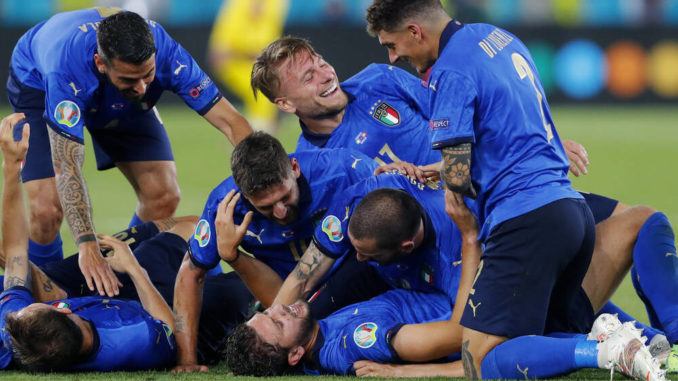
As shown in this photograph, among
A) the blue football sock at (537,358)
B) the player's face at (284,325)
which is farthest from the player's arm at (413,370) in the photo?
the player's face at (284,325)

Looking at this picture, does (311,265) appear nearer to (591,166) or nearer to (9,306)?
(9,306)

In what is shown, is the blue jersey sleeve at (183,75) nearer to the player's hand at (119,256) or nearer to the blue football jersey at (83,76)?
the blue football jersey at (83,76)

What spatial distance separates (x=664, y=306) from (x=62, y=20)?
443 cm

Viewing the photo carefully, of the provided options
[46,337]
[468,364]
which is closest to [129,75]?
[46,337]

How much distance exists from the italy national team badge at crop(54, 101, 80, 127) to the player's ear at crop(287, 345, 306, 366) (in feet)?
7.35

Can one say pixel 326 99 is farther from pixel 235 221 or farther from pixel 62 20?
pixel 62 20

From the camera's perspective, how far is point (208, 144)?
65.8 feet

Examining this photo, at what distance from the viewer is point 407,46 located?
19.9ft

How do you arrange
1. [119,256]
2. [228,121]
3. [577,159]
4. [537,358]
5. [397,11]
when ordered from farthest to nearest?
[228,121], [119,256], [577,159], [397,11], [537,358]

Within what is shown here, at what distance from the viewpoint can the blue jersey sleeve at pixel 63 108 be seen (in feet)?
24.3

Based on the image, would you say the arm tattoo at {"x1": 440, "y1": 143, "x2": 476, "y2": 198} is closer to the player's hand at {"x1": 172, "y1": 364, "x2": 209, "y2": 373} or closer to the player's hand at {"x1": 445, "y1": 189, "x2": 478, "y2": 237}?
the player's hand at {"x1": 445, "y1": 189, "x2": 478, "y2": 237}

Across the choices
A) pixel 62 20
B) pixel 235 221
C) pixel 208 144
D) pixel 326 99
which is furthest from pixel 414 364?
pixel 208 144

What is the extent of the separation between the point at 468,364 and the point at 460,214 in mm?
819

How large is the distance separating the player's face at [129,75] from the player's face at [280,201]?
4.14 feet
